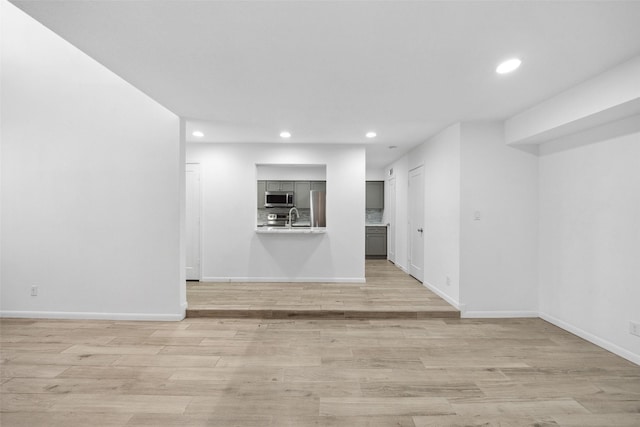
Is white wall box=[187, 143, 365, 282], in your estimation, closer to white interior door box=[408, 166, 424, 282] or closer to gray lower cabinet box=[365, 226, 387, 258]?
white interior door box=[408, 166, 424, 282]

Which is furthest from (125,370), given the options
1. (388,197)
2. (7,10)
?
(388,197)

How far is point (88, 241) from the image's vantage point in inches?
151

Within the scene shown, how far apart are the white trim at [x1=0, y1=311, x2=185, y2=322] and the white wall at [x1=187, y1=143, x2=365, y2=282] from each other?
1583 millimetres

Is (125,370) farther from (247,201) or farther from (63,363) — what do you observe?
(247,201)

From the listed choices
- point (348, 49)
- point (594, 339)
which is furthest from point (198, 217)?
point (594, 339)

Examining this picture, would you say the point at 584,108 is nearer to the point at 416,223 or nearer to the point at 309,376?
the point at 416,223

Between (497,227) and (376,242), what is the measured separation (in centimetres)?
443

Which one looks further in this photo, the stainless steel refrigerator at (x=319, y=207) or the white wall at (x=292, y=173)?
the white wall at (x=292, y=173)

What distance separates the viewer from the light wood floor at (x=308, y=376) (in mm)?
2064

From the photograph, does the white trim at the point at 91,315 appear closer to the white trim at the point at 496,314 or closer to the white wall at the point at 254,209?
the white wall at the point at 254,209

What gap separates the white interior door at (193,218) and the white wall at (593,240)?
5248 millimetres

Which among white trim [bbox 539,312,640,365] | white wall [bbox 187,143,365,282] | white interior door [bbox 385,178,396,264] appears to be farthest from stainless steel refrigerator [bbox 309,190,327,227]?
white trim [bbox 539,312,640,365]

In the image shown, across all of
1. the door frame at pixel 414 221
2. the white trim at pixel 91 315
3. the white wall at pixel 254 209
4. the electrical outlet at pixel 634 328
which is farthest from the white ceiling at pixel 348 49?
the white trim at pixel 91 315

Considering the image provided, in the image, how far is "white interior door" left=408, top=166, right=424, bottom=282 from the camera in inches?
215
